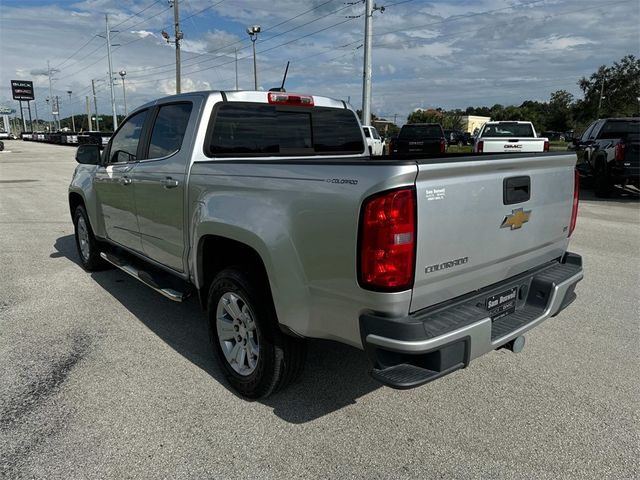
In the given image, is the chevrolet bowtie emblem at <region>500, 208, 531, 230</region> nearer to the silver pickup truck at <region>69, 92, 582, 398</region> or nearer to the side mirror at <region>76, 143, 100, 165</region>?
the silver pickup truck at <region>69, 92, 582, 398</region>

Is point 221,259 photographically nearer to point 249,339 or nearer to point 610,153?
point 249,339

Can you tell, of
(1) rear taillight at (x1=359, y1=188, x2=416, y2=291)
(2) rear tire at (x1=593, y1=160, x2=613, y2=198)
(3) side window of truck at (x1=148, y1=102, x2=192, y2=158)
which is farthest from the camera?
(2) rear tire at (x1=593, y1=160, x2=613, y2=198)

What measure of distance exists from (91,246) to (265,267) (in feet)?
12.9

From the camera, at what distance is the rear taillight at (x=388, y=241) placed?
2234mm

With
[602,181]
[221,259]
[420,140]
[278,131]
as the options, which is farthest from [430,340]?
→ [420,140]

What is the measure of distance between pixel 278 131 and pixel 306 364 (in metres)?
1.87

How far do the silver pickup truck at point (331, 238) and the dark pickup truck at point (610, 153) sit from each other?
9.68 meters

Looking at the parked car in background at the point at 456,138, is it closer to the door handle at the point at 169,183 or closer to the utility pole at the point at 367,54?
the utility pole at the point at 367,54

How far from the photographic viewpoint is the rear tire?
12.3m

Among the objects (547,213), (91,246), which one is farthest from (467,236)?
(91,246)

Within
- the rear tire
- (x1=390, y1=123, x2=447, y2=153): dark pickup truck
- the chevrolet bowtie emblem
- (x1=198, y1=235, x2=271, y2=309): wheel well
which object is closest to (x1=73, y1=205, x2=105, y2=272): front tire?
(x1=198, y1=235, x2=271, y2=309): wheel well

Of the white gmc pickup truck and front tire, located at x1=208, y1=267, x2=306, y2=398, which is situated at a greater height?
the white gmc pickup truck

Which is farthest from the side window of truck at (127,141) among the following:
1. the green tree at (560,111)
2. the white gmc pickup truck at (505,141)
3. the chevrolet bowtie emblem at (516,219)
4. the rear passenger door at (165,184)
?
the green tree at (560,111)

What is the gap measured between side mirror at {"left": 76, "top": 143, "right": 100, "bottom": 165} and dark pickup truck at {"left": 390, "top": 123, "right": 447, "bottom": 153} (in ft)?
A: 45.3
